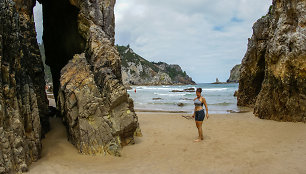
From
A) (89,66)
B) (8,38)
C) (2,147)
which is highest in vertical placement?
(8,38)

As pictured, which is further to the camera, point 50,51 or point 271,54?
point 271,54

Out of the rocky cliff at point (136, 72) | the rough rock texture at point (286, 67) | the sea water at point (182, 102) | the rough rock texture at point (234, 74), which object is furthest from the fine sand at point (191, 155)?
the rough rock texture at point (234, 74)

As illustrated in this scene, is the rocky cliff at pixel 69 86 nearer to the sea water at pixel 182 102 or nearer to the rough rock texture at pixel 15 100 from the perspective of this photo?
the rough rock texture at pixel 15 100

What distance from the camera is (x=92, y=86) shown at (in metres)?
6.89

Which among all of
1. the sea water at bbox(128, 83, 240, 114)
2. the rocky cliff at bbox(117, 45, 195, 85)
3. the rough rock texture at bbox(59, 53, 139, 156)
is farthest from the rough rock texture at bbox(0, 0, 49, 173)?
the rocky cliff at bbox(117, 45, 195, 85)

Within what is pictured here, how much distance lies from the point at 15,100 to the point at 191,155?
4.86 metres

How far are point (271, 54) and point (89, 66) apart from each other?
9.45 meters

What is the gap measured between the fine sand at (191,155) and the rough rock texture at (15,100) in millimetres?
495

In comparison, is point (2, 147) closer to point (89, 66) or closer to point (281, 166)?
point (89, 66)

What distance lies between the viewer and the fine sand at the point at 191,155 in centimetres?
536

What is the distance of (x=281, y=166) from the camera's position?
17.2ft

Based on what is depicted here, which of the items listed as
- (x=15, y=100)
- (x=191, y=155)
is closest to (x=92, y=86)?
(x=15, y=100)

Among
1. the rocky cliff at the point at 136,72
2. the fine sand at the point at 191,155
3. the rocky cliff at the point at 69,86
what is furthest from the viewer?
the rocky cliff at the point at 136,72

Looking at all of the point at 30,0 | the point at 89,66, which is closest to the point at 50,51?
the point at 30,0
